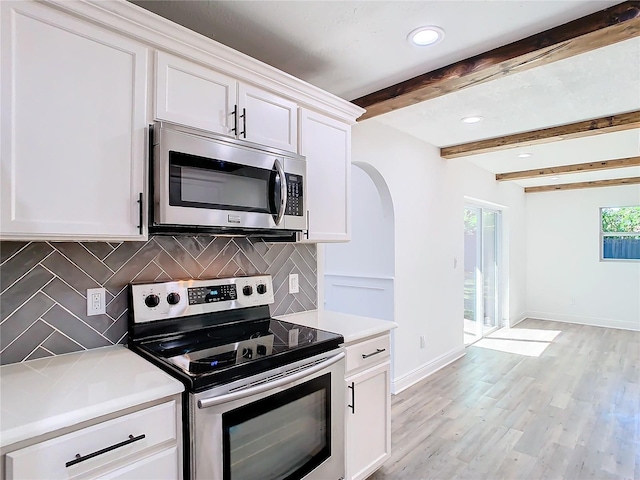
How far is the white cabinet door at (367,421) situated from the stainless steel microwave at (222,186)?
0.93 metres

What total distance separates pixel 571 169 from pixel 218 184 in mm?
5167

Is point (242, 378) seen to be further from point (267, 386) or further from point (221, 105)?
point (221, 105)

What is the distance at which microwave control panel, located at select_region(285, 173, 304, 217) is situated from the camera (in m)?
1.91

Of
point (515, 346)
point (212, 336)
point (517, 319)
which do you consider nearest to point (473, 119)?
point (212, 336)

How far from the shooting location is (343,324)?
2.15 metres

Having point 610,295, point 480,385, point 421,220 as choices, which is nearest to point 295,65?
point 421,220

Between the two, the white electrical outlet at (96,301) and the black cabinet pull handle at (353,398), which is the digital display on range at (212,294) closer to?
the white electrical outlet at (96,301)

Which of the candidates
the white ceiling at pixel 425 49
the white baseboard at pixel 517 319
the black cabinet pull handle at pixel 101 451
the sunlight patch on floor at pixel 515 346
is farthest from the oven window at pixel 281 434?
the white baseboard at pixel 517 319

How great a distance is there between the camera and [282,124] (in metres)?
1.96

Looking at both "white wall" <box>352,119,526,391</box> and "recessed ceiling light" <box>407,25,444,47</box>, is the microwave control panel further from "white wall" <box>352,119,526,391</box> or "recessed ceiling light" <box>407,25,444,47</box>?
"white wall" <box>352,119,526,391</box>

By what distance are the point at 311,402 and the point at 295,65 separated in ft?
6.24

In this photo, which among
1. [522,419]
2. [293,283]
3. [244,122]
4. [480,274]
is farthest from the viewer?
[480,274]

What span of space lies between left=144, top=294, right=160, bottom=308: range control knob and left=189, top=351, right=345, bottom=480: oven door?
2.02 ft

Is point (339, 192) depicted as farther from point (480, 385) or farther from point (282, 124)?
point (480, 385)
